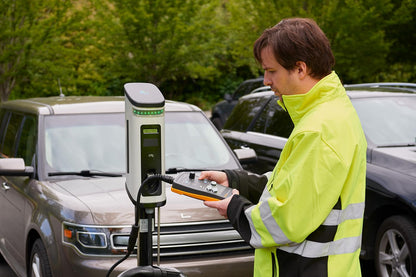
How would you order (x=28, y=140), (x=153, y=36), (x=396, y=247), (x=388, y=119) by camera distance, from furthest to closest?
(x=153, y=36) → (x=388, y=119) → (x=28, y=140) → (x=396, y=247)

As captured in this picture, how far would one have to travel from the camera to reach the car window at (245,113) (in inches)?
305

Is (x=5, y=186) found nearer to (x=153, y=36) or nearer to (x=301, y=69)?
(x=301, y=69)

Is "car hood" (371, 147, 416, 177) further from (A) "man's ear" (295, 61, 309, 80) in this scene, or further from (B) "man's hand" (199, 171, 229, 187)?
(A) "man's ear" (295, 61, 309, 80)

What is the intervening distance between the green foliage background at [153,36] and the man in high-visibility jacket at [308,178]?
41.3 feet

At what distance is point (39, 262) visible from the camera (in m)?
4.18

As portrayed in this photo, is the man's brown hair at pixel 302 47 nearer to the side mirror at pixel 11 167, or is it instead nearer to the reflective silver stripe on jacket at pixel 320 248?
the reflective silver stripe on jacket at pixel 320 248

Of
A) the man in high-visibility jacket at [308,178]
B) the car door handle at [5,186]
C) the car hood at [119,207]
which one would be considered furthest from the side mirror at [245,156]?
the man in high-visibility jacket at [308,178]

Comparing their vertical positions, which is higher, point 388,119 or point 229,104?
point 388,119

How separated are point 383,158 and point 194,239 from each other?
7.08 feet

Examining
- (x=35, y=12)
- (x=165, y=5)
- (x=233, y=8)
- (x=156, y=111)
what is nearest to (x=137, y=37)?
(x=165, y=5)

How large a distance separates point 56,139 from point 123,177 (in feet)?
2.26

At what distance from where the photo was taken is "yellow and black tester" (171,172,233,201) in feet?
8.03

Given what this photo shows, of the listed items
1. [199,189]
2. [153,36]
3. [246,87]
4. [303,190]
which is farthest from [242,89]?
[303,190]

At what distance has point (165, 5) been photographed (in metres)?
18.0
